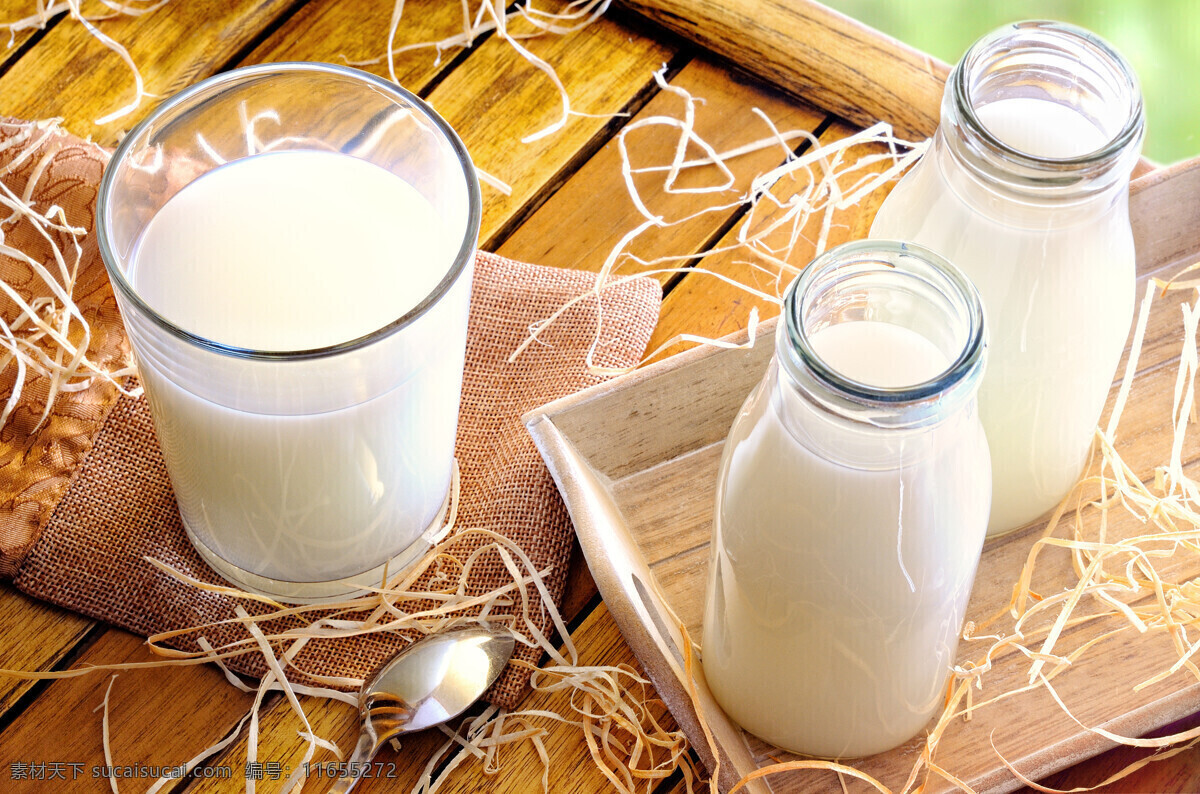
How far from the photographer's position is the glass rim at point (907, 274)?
41 centimetres

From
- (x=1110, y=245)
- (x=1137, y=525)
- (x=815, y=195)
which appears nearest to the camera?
(x=1110, y=245)

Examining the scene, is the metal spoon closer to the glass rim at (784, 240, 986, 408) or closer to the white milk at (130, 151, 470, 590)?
the white milk at (130, 151, 470, 590)

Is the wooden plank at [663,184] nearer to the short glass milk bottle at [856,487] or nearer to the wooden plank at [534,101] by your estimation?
the wooden plank at [534,101]

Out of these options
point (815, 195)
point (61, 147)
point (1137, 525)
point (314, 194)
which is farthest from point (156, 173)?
point (1137, 525)

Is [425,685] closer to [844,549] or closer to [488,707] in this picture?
[488,707]

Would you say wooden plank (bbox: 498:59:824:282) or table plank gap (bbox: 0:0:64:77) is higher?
table plank gap (bbox: 0:0:64:77)

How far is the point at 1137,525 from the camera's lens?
2.19ft

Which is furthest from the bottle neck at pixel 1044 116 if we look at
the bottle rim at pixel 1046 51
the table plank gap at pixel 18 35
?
the table plank gap at pixel 18 35

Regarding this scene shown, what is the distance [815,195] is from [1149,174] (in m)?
0.20

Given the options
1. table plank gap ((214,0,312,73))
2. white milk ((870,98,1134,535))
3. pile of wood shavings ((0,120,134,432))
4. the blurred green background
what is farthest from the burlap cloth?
the blurred green background

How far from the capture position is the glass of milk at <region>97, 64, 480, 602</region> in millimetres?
528

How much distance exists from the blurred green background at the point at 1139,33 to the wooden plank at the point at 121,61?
67cm

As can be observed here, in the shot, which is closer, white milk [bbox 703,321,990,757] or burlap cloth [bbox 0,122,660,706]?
white milk [bbox 703,321,990,757]

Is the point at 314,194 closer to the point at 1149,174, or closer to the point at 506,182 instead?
the point at 506,182
